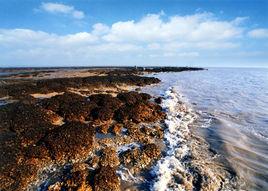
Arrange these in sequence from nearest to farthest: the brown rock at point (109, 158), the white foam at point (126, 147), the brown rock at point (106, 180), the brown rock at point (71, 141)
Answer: the brown rock at point (106, 180), the brown rock at point (109, 158), the brown rock at point (71, 141), the white foam at point (126, 147)

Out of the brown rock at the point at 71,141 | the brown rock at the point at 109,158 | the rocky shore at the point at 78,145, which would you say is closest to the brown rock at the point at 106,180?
the rocky shore at the point at 78,145

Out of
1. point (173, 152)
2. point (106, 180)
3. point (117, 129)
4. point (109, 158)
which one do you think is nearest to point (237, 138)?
point (173, 152)

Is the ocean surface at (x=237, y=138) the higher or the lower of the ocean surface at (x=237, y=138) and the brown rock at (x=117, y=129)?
the lower

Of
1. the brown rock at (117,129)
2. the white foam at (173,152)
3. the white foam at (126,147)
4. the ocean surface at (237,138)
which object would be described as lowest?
the ocean surface at (237,138)

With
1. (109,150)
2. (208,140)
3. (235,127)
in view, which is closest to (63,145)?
(109,150)

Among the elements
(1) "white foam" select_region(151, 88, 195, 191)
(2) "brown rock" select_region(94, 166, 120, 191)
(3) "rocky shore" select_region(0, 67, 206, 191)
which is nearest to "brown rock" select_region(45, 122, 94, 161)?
(3) "rocky shore" select_region(0, 67, 206, 191)

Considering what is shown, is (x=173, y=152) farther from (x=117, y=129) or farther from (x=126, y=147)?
(x=117, y=129)

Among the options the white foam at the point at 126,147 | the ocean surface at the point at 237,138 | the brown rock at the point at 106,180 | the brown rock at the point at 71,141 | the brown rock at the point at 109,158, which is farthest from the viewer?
the white foam at the point at 126,147

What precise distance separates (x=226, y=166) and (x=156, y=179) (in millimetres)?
2367

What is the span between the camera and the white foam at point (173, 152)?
21.9ft

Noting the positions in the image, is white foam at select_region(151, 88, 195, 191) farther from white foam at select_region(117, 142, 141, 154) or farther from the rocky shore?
white foam at select_region(117, 142, 141, 154)

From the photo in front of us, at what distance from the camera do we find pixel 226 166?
791cm

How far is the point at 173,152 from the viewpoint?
8.66 meters

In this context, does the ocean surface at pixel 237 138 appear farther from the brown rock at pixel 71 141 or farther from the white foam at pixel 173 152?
the brown rock at pixel 71 141
